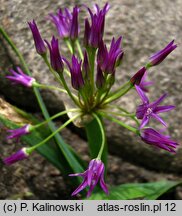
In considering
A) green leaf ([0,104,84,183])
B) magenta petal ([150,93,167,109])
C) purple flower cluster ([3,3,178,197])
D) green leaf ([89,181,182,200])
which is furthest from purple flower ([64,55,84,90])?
green leaf ([89,181,182,200])

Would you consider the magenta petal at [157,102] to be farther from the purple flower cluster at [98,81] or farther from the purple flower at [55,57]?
the purple flower at [55,57]

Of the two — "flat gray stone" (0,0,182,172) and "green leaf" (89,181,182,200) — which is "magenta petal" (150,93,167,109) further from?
"flat gray stone" (0,0,182,172)

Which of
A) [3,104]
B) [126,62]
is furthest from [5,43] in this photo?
[126,62]

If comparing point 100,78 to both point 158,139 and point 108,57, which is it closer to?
point 108,57

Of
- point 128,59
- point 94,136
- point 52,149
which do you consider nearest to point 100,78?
point 94,136

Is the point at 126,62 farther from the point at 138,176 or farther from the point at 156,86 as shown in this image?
the point at 138,176

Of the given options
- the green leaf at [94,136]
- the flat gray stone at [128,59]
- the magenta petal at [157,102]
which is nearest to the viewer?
the magenta petal at [157,102]

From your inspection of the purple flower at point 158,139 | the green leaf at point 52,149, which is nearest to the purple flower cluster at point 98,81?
the purple flower at point 158,139
